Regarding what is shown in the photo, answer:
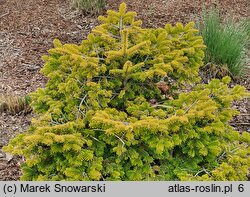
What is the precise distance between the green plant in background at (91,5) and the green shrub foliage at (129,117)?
10.9ft

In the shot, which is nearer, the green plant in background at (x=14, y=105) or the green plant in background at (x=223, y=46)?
the green plant in background at (x=14, y=105)

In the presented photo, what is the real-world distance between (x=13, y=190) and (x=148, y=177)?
88 cm

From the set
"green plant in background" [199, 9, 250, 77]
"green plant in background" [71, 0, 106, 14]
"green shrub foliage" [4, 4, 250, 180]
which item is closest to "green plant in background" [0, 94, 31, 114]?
"green shrub foliage" [4, 4, 250, 180]

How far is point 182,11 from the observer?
6.47 m

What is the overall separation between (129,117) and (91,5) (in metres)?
4.01

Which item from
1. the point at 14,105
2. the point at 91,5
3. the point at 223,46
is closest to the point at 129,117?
the point at 14,105

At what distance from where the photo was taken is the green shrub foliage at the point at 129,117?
259cm

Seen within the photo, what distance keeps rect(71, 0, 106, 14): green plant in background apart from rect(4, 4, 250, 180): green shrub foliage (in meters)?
3.31

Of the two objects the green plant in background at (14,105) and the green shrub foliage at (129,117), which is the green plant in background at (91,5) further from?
the green shrub foliage at (129,117)

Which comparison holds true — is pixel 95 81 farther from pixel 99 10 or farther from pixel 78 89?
pixel 99 10

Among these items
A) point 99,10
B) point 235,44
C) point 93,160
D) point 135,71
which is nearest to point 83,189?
point 93,160

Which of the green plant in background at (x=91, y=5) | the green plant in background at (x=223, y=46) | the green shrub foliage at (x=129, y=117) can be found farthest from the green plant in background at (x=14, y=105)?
the green plant in background at (x=91, y=5)

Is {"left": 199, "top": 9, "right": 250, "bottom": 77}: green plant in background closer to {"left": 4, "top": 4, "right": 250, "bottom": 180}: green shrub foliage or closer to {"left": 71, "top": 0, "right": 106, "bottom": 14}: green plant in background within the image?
{"left": 4, "top": 4, "right": 250, "bottom": 180}: green shrub foliage

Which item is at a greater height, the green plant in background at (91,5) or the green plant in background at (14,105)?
the green plant in background at (91,5)
